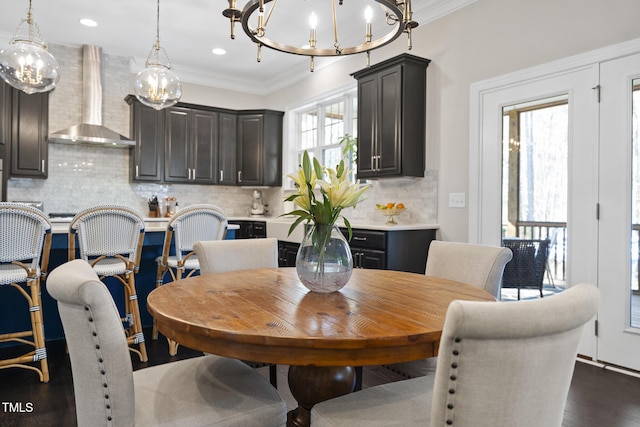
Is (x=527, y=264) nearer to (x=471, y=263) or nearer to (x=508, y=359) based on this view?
(x=471, y=263)

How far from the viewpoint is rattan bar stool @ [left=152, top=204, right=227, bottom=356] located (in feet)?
10.3

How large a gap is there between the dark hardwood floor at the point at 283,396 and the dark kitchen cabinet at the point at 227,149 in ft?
12.3

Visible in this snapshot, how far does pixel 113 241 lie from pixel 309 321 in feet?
6.91

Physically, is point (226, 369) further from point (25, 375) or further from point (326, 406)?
point (25, 375)

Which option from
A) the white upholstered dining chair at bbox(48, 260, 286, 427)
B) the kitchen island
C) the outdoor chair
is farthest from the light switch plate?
the white upholstered dining chair at bbox(48, 260, 286, 427)

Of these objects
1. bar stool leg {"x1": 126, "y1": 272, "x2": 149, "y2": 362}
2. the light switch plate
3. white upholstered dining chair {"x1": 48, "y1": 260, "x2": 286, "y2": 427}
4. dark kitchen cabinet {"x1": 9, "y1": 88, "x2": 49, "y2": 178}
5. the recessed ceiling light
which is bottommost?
bar stool leg {"x1": 126, "y1": 272, "x2": 149, "y2": 362}

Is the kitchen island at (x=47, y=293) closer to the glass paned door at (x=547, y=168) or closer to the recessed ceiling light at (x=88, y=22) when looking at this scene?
the glass paned door at (x=547, y=168)

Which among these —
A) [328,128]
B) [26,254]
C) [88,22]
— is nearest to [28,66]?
[26,254]

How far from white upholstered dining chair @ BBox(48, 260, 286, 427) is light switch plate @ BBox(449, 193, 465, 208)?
2869mm

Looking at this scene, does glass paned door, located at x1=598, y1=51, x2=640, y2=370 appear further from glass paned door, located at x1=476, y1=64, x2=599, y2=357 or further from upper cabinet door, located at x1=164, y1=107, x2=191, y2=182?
upper cabinet door, located at x1=164, y1=107, x2=191, y2=182

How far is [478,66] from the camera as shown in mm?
3736

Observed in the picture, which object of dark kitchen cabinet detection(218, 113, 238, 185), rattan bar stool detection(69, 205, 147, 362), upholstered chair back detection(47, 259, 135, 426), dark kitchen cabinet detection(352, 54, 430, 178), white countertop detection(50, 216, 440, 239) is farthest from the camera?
dark kitchen cabinet detection(218, 113, 238, 185)

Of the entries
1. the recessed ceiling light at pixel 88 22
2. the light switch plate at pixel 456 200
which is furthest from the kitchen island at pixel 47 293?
the recessed ceiling light at pixel 88 22

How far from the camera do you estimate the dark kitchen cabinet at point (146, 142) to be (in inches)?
223
